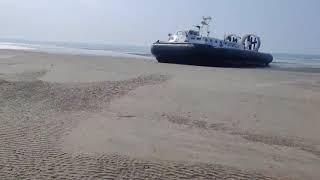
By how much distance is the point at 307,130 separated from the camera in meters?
8.25

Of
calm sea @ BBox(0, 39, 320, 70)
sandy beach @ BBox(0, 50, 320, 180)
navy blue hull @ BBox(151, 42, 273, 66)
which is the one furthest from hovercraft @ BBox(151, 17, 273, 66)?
sandy beach @ BBox(0, 50, 320, 180)

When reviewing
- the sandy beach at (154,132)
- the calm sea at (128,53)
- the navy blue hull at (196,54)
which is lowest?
the calm sea at (128,53)

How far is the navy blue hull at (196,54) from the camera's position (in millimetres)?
25406

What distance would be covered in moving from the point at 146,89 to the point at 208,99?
6.01 feet

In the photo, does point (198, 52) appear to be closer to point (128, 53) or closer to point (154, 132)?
point (154, 132)

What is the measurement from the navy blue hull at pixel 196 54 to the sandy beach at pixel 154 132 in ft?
42.5

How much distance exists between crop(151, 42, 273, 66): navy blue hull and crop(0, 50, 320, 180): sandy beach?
42.5 ft

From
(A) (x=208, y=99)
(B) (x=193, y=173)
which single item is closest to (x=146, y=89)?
(A) (x=208, y=99)

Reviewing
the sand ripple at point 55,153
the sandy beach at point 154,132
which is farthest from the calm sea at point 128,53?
the sand ripple at point 55,153

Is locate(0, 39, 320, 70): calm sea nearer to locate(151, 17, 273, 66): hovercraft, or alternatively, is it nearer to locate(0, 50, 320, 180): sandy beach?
locate(151, 17, 273, 66): hovercraft

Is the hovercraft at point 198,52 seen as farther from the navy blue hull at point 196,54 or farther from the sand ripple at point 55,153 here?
the sand ripple at point 55,153

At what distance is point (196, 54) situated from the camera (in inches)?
995

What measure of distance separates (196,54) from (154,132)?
18.1 meters

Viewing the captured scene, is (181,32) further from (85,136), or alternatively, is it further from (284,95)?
(85,136)
